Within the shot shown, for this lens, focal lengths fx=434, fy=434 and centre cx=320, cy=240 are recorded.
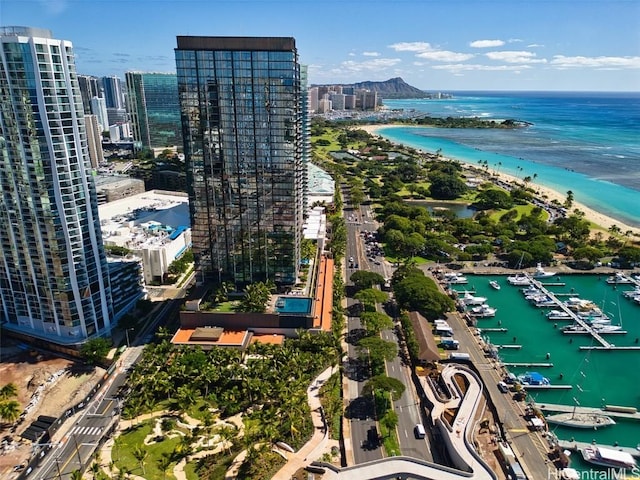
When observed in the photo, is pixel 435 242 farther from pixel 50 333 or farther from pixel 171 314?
pixel 50 333

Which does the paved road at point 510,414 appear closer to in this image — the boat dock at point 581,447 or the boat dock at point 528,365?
the boat dock at point 581,447

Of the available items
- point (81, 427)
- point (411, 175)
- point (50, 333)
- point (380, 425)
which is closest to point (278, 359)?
point (380, 425)

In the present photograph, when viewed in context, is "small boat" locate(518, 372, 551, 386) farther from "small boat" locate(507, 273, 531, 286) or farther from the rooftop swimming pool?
the rooftop swimming pool

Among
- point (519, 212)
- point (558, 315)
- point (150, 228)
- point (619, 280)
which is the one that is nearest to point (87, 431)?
point (150, 228)

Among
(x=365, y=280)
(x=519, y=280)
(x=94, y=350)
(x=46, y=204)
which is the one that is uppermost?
(x=46, y=204)

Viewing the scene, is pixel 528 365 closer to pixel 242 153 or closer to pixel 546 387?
pixel 546 387

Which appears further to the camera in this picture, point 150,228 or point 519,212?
point 519,212
